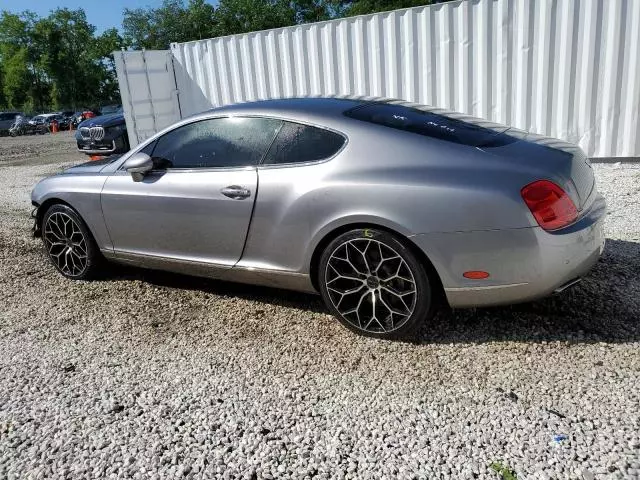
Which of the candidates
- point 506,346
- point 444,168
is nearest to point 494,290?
point 506,346

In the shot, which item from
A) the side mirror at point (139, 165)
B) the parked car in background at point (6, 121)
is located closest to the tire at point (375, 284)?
the side mirror at point (139, 165)

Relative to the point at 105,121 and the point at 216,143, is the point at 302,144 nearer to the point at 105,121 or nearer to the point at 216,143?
the point at 216,143

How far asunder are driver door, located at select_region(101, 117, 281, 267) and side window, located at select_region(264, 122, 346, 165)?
92mm

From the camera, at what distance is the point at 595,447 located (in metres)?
2.37

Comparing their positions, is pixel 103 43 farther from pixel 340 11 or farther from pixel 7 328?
pixel 7 328

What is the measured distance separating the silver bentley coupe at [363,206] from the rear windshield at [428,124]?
17mm

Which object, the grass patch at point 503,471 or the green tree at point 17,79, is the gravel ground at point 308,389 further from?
the green tree at point 17,79

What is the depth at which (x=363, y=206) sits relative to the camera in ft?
10.6

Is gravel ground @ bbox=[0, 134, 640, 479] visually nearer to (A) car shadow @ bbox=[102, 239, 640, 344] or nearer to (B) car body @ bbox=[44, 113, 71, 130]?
(A) car shadow @ bbox=[102, 239, 640, 344]

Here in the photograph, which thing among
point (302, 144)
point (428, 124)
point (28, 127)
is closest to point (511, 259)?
point (428, 124)

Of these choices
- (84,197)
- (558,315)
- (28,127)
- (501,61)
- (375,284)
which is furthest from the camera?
(28,127)

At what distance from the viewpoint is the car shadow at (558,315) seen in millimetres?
3355

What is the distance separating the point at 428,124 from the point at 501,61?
5513 mm

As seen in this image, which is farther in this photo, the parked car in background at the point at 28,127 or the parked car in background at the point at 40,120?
the parked car in background at the point at 40,120
